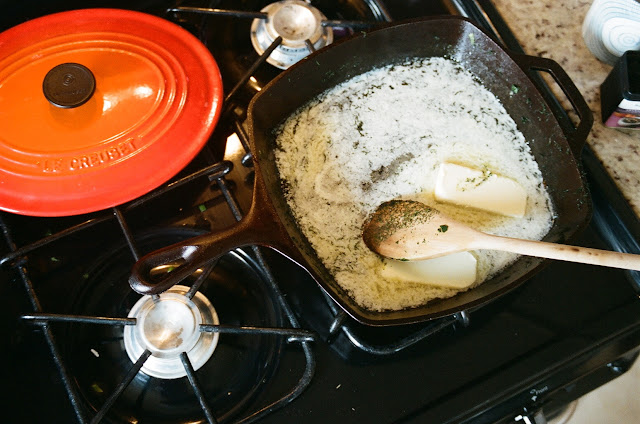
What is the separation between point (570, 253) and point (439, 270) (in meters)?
0.17

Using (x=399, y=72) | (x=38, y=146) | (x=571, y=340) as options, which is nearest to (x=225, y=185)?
(x=38, y=146)

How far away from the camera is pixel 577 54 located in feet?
2.80

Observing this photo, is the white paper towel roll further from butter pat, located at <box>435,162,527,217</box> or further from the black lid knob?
the black lid knob

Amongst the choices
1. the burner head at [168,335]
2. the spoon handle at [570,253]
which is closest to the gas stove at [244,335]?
the burner head at [168,335]

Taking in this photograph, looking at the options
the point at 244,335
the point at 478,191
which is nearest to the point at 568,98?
the point at 478,191

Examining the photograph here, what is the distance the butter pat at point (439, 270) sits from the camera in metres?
0.70

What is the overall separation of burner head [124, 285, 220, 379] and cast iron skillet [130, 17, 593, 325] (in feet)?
0.20

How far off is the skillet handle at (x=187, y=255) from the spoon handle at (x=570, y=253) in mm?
309

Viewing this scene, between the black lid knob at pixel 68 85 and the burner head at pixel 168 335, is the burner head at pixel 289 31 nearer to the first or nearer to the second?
the black lid knob at pixel 68 85

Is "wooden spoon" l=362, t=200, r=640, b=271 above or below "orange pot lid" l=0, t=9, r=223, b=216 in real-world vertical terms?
below

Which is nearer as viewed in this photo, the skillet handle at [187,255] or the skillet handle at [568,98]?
the skillet handle at [187,255]

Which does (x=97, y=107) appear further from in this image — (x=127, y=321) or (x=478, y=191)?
(x=478, y=191)

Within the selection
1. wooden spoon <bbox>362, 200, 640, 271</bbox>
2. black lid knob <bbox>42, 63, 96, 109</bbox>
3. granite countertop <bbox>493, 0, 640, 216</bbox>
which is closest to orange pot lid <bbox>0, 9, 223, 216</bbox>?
black lid knob <bbox>42, 63, 96, 109</bbox>

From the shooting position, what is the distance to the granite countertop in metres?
0.79
